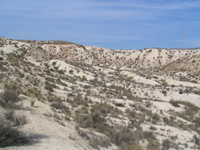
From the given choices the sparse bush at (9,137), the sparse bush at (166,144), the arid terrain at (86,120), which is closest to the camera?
the sparse bush at (9,137)

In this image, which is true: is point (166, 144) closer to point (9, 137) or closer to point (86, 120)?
point (86, 120)

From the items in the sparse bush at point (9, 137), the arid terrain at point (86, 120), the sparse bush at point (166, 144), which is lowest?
the sparse bush at point (166, 144)

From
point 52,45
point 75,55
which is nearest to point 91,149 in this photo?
point 75,55

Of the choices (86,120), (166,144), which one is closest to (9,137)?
(86,120)

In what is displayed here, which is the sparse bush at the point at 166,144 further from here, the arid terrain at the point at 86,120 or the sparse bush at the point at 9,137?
the sparse bush at the point at 9,137

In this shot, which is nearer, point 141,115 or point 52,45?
point 141,115

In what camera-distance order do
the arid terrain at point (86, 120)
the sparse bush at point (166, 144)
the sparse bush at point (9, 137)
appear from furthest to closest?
the sparse bush at point (166, 144)
the arid terrain at point (86, 120)
the sparse bush at point (9, 137)

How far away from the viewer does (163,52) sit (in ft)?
229

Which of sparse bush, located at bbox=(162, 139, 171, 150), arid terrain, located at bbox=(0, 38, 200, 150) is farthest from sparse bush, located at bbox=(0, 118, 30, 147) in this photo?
sparse bush, located at bbox=(162, 139, 171, 150)

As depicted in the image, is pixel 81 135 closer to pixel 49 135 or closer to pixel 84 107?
pixel 49 135

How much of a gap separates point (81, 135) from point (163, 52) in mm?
65467

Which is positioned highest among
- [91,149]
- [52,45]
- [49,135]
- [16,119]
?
[52,45]

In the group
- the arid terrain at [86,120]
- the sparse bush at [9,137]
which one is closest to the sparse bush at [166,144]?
the arid terrain at [86,120]

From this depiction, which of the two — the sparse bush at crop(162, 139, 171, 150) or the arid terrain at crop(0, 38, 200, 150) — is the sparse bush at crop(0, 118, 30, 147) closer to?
the arid terrain at crop(0, 38, 200, 150)
